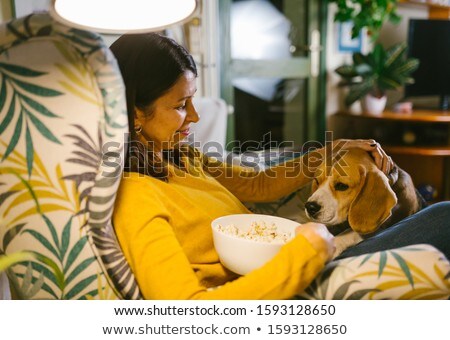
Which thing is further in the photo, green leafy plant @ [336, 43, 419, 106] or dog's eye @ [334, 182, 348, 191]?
green leafy plant @ [336, 43, 419, 106]

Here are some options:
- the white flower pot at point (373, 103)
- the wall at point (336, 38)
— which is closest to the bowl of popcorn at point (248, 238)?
the white flower pot at point (373, 103)

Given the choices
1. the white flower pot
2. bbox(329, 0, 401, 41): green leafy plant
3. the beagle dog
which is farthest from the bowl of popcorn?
bbox(329, 0, 401, 41): green leafy plant

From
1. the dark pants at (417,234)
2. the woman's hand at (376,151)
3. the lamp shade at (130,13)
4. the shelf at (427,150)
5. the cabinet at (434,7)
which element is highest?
the lamp shade at (130,13)

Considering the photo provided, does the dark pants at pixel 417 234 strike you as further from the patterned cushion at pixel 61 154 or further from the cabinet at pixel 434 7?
the cabinet at pixel 434 7

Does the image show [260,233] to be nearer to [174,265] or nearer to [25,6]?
[174,265]

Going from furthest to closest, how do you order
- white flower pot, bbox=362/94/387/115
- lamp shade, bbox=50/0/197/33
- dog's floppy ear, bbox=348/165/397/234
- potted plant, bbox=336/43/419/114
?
potted plant, bbox=336/43/419/114 → white flower pot, bbox=362/94/387/115 → dog's floppy ear, bbox=348/165/397/234 → lamp shade, bbox=50/0/197/33

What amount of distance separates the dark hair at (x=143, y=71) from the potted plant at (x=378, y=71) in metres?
1.31

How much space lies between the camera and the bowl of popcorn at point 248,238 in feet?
2.29

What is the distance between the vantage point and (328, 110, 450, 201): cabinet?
1.13 meters

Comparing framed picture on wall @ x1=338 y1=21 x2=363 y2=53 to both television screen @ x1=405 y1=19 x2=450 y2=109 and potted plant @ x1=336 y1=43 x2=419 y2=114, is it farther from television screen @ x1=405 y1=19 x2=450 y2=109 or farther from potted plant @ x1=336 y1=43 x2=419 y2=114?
television screen @ x1=405 y1=19 x2=450 y2=109

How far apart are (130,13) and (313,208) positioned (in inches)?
19.5

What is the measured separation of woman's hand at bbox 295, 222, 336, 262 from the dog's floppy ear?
8.3 inches

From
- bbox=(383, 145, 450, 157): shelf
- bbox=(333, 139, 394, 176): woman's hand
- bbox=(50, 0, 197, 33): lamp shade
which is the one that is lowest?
bbox=(383, 145, 450, 157): shelf

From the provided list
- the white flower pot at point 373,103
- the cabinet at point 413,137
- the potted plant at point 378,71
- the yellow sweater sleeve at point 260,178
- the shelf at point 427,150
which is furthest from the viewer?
the potted plant at point 378,71
